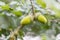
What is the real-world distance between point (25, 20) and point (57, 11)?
114mm

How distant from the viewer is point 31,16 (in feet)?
2.17

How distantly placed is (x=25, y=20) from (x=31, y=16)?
0.03 metres

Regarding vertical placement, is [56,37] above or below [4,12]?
below

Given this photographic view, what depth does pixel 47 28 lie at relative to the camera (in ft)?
2.56

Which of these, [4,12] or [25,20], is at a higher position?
[4,12]

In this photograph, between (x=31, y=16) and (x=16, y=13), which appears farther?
(x=16, y=13)

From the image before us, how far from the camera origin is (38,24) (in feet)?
2.51

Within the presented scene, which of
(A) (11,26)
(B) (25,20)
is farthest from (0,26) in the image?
(B) (25,20)

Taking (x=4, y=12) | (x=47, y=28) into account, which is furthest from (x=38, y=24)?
(x=4, y=12)

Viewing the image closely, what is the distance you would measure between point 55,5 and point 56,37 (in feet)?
0.56

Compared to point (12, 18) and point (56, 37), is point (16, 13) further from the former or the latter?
point (56, 37)

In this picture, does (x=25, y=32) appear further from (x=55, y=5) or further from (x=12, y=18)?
(x=55, y=5)

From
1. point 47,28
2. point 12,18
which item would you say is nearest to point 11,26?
point 12,18

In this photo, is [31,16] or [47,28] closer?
[31,16]
